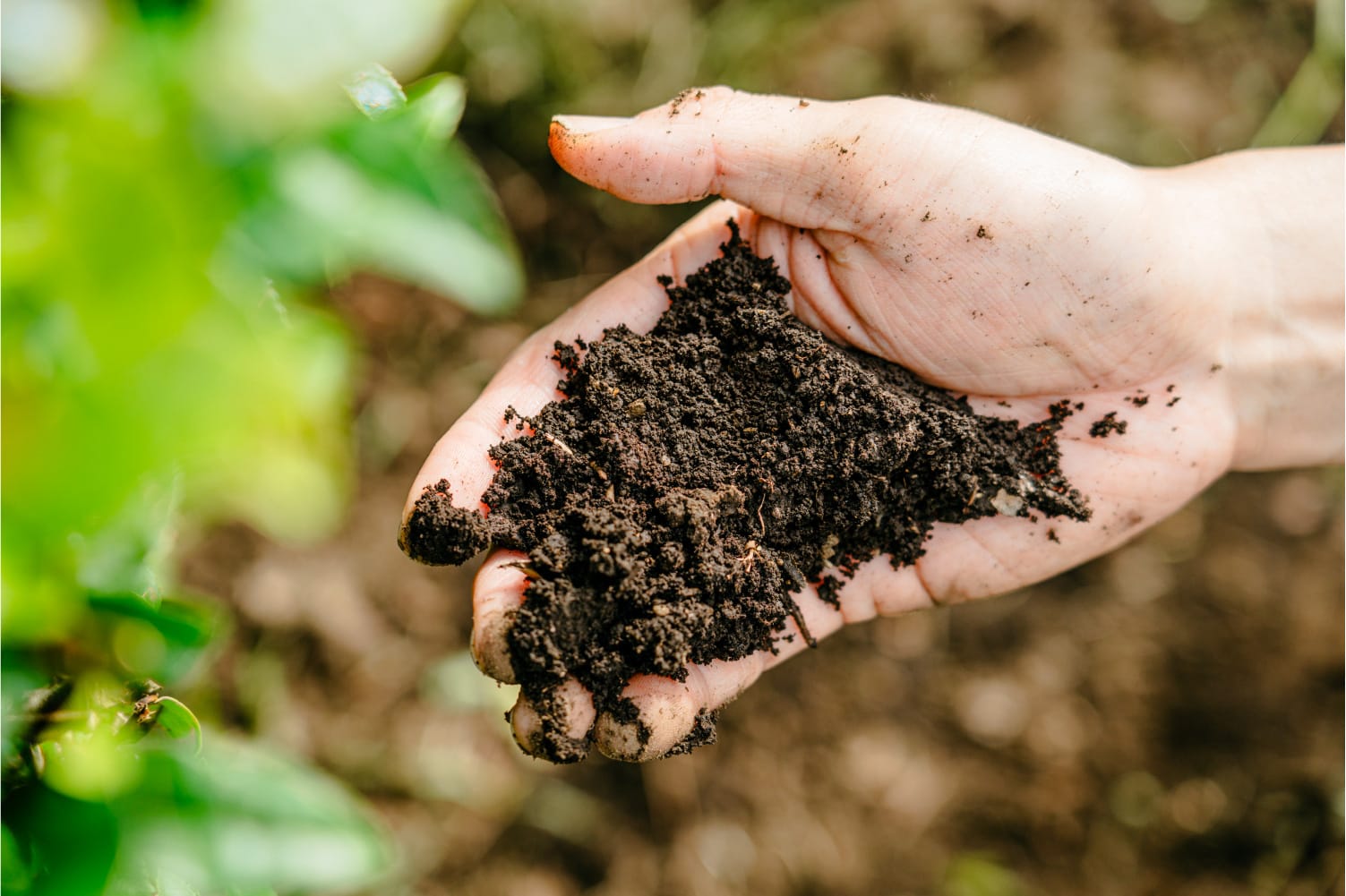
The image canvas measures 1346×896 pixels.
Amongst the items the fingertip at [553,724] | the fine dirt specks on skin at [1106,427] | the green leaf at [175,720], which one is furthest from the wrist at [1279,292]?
the green leaf at [175,720]

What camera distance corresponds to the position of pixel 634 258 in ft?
10.9

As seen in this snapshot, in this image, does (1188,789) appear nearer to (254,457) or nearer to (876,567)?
(876,567)

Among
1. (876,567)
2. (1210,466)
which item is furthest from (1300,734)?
(876,567)

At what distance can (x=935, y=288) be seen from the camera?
208cm

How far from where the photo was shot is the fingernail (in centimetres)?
195

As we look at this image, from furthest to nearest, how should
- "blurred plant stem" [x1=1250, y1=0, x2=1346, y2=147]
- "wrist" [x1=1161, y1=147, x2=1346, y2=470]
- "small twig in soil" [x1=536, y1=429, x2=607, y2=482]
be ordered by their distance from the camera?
"blurred plant stem" [x1=1250, y1=0, x2=1346, y2=147] < "wrist" [x1=1161, y1=147, x2=1346, y2=470] < "small twig in soil" [x1=536, y1=429, x2=607, y2=482]

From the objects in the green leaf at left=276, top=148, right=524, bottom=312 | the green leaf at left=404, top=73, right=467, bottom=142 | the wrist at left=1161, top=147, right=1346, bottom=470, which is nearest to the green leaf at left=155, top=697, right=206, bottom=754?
the green leaf at left=276, top=148, right=524, bottom=312

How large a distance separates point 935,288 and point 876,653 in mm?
1646

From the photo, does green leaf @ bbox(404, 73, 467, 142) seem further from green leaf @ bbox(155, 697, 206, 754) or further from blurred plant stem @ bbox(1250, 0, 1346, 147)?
blurred plant stem @ bbox(1250, 0, 1346, 147)

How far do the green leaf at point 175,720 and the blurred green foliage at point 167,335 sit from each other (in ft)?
0.10

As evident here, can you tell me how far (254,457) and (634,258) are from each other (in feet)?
9.18

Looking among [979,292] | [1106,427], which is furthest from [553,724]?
[1106,427]

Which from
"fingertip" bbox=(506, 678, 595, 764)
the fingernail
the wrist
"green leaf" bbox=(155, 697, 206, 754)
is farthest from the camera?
the wrist

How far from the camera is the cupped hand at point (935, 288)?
6.40 ft
